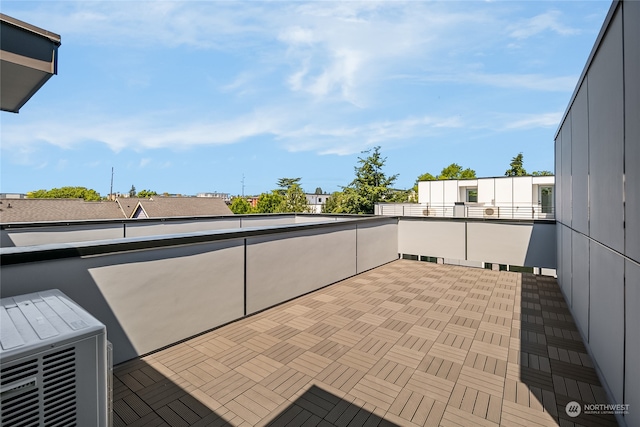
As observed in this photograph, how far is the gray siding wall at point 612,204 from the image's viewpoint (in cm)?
186

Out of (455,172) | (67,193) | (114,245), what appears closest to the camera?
(114,245)

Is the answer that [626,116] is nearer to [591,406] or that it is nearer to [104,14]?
[591,406]

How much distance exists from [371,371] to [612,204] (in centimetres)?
243

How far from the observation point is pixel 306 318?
4180mm

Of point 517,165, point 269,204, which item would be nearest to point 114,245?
point 269,204

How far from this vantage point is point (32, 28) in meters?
2.39

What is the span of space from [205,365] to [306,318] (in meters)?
1.55

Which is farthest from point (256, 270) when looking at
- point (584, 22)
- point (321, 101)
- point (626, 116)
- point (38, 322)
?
point (321, 101)

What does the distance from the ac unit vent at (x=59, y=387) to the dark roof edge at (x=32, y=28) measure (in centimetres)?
257

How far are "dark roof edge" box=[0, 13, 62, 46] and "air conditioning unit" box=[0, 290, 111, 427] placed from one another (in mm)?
2210

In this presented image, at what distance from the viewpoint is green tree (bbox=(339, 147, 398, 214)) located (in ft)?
83.5

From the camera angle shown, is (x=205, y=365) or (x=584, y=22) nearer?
(x=205, y=365)
